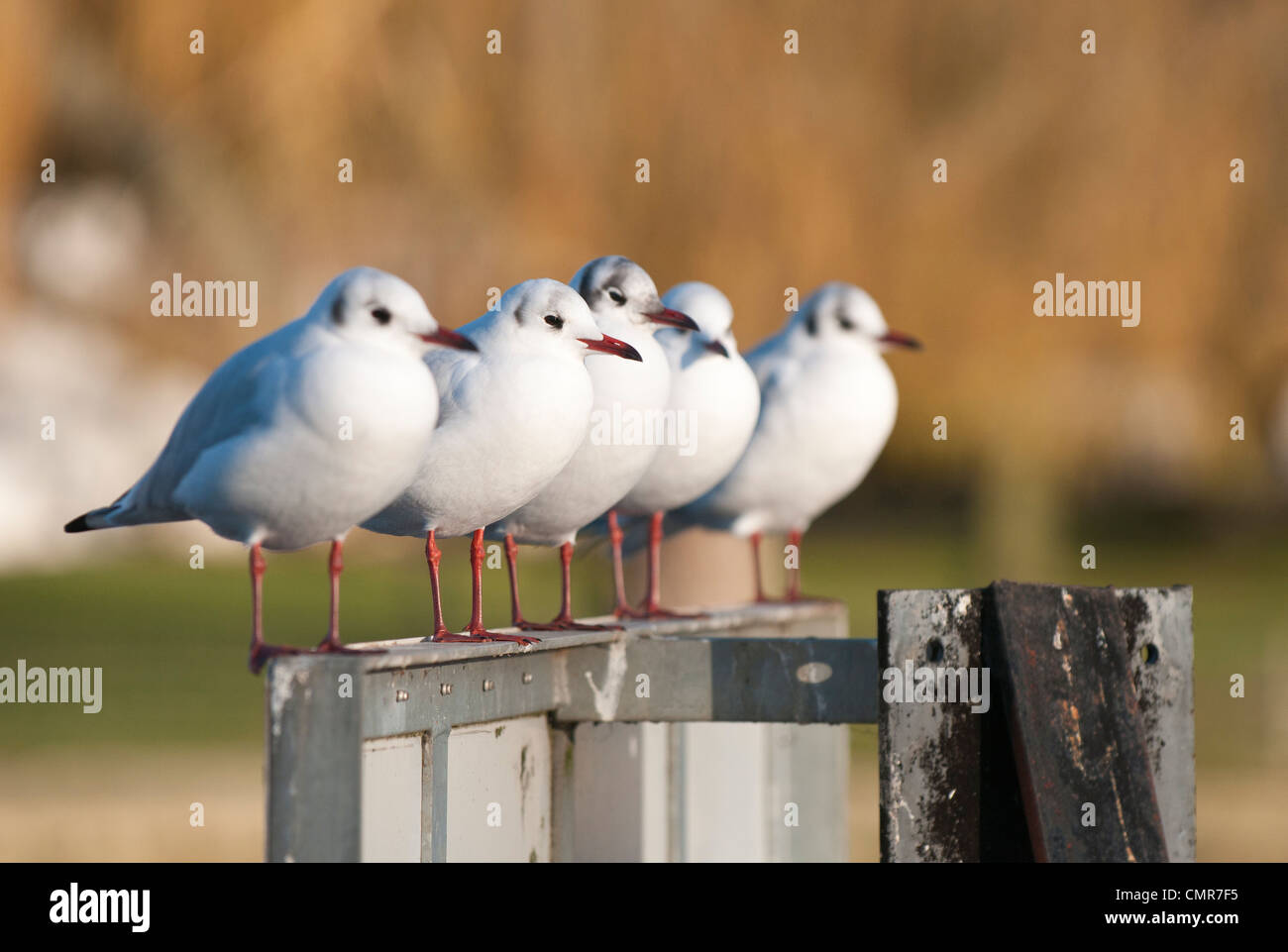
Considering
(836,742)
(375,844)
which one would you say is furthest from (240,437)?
(836,742)

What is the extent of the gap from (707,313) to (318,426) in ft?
7.62

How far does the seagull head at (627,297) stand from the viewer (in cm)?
535

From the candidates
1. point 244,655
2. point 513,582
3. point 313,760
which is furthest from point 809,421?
point 244,655

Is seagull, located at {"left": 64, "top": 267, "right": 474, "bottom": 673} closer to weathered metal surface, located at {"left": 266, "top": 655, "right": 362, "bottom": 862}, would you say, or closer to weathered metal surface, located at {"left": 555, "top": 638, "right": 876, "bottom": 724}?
weathered metal surface, located at {"left": 266, "top": 655, "right": 362, "bottom": 862}

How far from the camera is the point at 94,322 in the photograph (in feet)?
51.4

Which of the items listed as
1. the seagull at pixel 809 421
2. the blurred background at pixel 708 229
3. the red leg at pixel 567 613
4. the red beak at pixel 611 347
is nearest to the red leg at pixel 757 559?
the seagull at pixel 809 421

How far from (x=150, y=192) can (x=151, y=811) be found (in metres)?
8.00

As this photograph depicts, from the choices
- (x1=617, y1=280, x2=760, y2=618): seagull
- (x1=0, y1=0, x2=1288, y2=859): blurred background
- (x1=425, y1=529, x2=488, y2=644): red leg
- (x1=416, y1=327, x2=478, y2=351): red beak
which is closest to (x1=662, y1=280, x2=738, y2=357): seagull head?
(x1=617, y1=280, x2=760, y2=618): seagull

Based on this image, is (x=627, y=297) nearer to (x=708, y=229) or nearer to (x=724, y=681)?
(x=724, y=681)

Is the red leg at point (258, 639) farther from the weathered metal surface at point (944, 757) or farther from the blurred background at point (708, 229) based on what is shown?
the blurred background at point (708, 229)

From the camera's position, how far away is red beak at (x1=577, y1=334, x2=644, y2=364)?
4.60 m

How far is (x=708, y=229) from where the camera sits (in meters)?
13.4

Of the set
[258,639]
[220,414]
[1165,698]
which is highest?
[220,414]

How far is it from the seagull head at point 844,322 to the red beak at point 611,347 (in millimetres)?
2170
